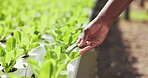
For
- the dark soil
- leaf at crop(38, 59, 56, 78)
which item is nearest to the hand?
leaf at crop(38, 59, 56, 78)

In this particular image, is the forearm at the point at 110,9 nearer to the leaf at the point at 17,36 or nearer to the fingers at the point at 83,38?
the fingers at the point at 83,38

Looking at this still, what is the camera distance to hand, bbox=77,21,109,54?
1.68m

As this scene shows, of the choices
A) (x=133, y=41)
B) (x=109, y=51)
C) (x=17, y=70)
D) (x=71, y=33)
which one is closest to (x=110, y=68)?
(x=109, y=51)

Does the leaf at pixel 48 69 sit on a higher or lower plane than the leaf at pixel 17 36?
lower

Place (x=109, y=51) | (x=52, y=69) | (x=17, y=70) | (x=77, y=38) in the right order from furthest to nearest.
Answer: (x=109, y=51) < (x=77, y=38) < (x=17, y=70) < (x=52, y=69)

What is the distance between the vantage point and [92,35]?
1.75 m

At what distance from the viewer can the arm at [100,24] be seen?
169 centimetres

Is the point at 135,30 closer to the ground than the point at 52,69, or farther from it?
closer to the ground

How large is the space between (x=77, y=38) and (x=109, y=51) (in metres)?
2.75

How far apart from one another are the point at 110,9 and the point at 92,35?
7.9 inches

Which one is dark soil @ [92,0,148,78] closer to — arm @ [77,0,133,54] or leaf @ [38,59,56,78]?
arm @ [77,0,133,54]

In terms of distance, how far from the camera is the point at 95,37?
176cm

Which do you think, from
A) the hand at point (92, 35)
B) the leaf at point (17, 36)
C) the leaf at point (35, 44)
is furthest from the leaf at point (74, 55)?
the leaf at point (17, 36)

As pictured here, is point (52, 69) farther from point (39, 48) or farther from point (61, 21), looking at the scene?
point (61, 21)
